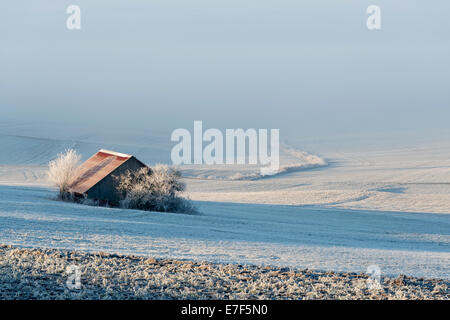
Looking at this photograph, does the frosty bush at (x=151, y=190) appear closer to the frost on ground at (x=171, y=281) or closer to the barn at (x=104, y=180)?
the barn at (x=104, y=180)

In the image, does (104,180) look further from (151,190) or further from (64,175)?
(64,175)

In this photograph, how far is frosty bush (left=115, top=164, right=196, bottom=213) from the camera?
25.7 metres

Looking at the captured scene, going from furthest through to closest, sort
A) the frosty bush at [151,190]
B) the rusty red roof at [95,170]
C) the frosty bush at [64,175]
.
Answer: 1. the frosty bush at [64,175]
2. the rusty red roof at [95,170]
3. the frosty bush at [151,190]

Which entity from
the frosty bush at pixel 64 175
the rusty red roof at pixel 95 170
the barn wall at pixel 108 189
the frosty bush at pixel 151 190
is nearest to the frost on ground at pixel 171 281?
the frosty bush at pixel 151 190

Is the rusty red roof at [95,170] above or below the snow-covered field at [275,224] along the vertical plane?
above

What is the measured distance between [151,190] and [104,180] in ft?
6.19

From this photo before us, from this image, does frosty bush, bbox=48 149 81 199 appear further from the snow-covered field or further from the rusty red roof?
the snow-covered field

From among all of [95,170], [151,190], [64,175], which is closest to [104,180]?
[95,170]

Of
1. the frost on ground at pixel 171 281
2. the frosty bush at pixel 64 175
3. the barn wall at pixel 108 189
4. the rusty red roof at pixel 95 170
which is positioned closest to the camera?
the frost on ground at pixel 171 281

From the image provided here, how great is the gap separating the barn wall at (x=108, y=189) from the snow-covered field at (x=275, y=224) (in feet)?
6.20

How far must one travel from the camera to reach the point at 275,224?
23.8 metres

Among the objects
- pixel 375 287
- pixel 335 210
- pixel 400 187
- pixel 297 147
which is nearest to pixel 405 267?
pixel 375 287

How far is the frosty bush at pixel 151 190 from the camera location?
84.4ft

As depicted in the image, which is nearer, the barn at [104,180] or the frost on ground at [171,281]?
the frost on ground at [171,281]
